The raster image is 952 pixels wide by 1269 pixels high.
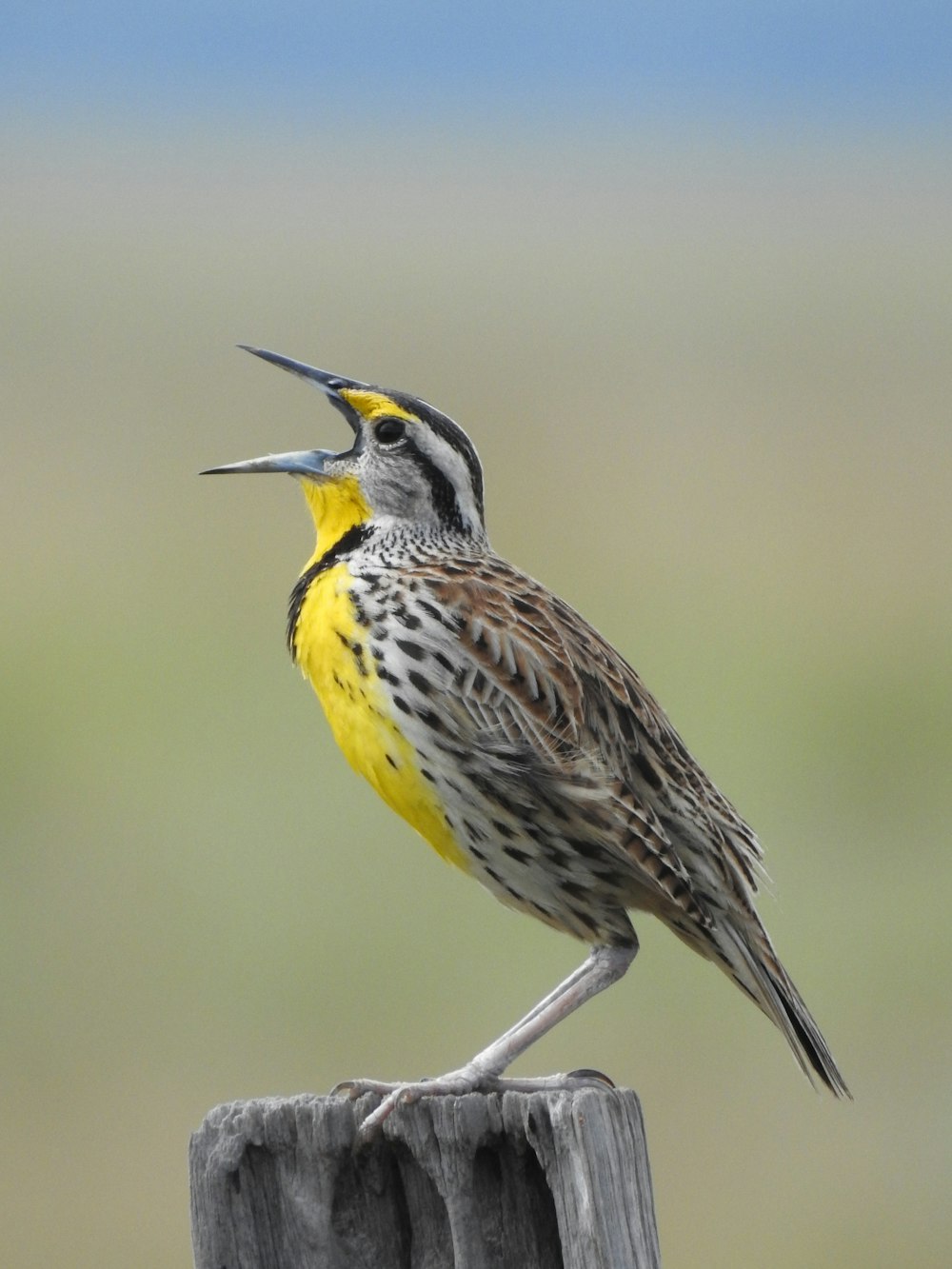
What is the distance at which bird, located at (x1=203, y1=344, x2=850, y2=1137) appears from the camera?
8.93 ft

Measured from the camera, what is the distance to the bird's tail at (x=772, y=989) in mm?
2729

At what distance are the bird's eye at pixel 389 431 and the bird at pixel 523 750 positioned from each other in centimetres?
1

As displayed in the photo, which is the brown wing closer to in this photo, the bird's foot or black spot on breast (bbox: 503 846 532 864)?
black spot on breast (bbox: 503 846 532 864)

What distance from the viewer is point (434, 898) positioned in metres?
6.98

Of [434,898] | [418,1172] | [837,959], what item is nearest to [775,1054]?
[837,959]

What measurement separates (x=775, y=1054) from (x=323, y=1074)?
53.3 inches

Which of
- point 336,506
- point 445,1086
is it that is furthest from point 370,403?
point 445,1086

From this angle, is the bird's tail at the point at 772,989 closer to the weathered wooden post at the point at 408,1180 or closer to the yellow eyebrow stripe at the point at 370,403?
the weathered wooden post at the point at 408,1180

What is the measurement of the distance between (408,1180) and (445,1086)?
168 mm

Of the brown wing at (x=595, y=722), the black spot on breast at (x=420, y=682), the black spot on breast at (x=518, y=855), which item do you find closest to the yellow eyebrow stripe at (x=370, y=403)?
the brown wing at (x=595, y=722)

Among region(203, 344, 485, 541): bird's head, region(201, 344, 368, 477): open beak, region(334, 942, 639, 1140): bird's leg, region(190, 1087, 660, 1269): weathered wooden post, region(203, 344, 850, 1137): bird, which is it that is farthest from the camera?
region(203, 344, 485, 541): bird's head

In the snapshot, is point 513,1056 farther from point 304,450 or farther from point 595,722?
point 304,450

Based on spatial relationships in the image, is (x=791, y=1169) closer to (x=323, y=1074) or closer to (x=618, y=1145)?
(x=323, y=1074)

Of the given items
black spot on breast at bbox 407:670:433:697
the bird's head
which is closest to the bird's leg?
black spot on breast at bbox 407:670:433:697
